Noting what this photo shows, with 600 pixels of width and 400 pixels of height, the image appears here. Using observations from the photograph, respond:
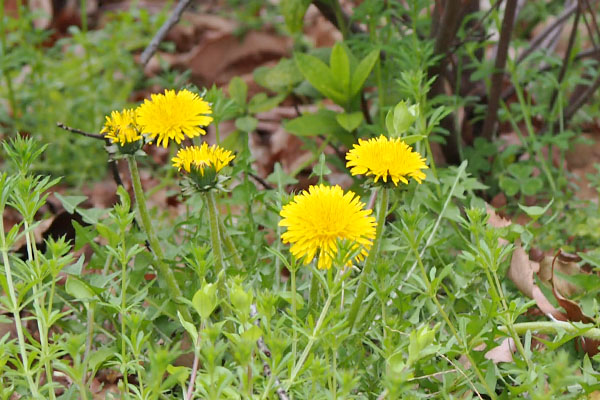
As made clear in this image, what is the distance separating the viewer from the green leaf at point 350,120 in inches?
78.1

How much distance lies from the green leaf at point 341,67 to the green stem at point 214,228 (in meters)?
0.81

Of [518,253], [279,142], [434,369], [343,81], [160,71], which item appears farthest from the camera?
[160,71]

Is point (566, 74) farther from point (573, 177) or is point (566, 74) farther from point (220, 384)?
point (220, 384)

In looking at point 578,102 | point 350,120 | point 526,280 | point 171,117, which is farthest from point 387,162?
point 578,102

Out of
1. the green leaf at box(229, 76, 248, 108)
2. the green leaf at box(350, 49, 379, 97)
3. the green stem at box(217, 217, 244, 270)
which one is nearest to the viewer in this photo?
the green stem at box(217, 217, 244, 270)

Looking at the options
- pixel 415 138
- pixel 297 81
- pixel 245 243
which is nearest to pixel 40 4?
pixel 297 81

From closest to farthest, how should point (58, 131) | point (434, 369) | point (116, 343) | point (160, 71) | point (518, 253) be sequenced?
point (434, 369) → point (116, 343) → point (518, 253) → point (58, 131) → point (160, 71)

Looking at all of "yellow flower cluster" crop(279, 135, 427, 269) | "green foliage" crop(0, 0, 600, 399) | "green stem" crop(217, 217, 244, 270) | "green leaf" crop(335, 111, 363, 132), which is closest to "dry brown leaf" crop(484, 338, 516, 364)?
"green foliage" crop(0, 0, 600, 399)

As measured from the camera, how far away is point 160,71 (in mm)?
3457

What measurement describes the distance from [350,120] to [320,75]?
172 millimetres

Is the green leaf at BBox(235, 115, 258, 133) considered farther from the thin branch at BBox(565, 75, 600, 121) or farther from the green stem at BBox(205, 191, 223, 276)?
the thin branch at BBox(565, 75, 600, 121)

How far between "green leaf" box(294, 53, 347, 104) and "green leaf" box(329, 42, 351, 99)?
1 centimetres

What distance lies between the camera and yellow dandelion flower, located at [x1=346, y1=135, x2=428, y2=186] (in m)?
1.20

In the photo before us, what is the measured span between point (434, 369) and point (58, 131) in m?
1.88
